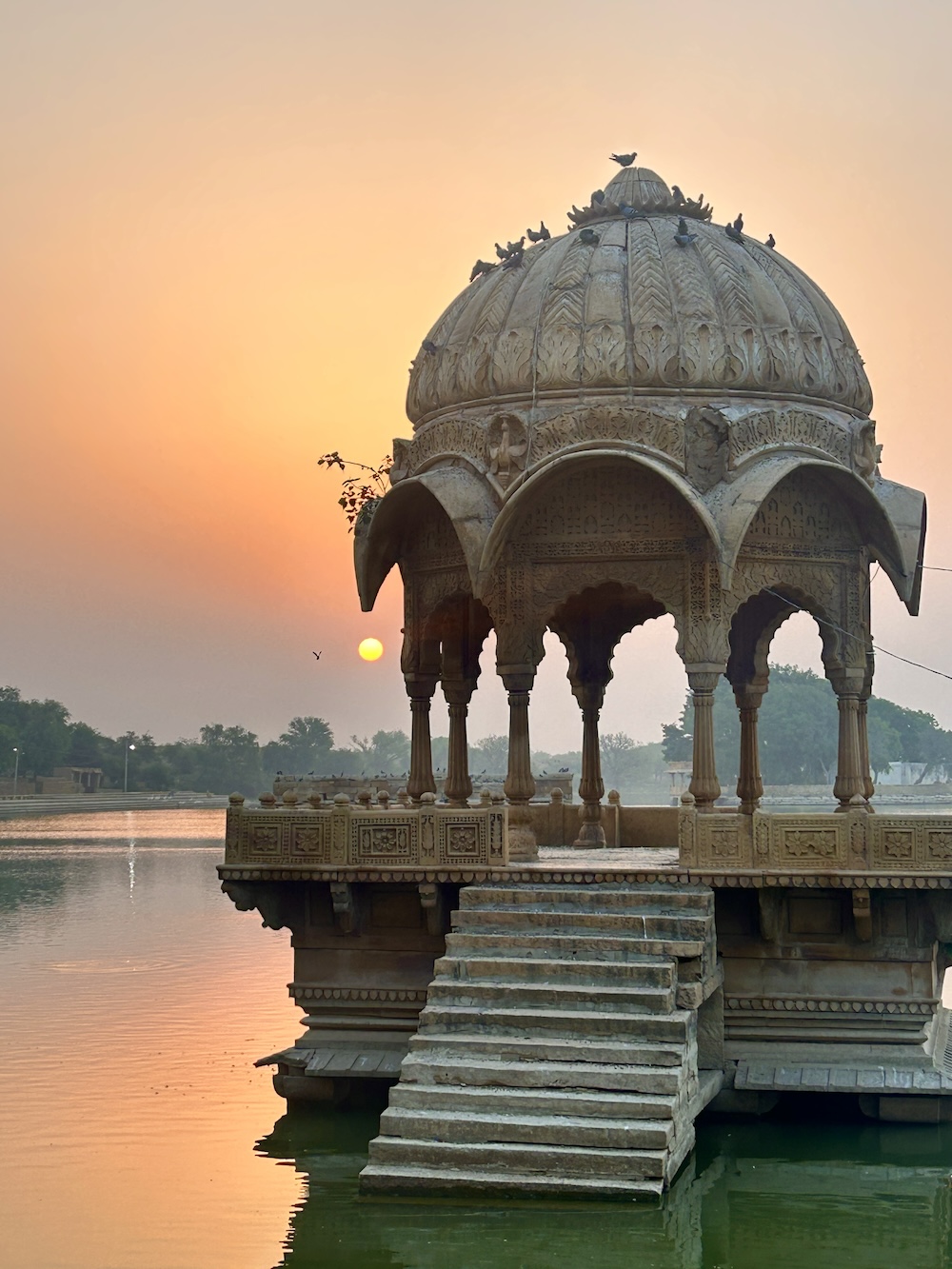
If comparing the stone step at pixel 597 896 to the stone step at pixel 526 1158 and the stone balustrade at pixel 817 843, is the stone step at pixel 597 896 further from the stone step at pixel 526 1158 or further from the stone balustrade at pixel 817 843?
the stone step at pixel 526 1158

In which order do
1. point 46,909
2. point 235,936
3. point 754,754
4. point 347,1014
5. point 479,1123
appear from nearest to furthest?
1. point 479,1123
2. point 347,1014
3. point 754,754
4. point 235,936
5. point 46,909

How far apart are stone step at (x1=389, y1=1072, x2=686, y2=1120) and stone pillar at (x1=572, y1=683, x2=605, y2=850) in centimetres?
552

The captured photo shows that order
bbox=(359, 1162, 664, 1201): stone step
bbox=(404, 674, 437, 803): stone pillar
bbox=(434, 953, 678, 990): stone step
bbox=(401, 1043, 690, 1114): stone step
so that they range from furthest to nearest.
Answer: bbox=(404, 674, 437, 803): stone pillar
bbox=(434, 953, 678, 990): stone step
bbox=(401, 1043, 690, 1114): stone step
bbox=(359, 1162, 664, 1201): stone step

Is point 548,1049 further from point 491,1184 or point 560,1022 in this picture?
point 491,1184

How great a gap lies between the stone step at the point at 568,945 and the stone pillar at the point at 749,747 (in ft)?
13.5

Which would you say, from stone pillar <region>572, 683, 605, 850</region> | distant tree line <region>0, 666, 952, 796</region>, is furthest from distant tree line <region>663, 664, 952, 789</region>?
stone pillar <region>572, 683, 605, 850</region>

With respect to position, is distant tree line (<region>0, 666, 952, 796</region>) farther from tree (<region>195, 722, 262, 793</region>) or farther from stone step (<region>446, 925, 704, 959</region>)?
stone step (<region>446, 925, 704, 959</region>)

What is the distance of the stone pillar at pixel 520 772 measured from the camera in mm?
13164

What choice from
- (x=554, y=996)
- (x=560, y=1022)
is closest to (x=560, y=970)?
(x=554, y=996)

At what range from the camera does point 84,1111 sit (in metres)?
12.6

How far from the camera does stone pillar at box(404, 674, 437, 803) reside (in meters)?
14.0

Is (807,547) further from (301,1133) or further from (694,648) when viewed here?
(301,1133)

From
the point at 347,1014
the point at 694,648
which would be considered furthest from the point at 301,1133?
the point at 694,648

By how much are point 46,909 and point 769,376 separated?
1966 centimetres
